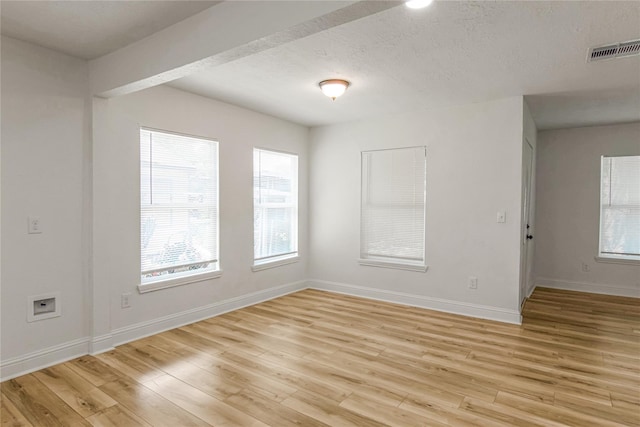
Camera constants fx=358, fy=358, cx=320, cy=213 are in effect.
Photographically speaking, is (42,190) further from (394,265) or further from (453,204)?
(453,204)

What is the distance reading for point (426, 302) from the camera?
4.66m

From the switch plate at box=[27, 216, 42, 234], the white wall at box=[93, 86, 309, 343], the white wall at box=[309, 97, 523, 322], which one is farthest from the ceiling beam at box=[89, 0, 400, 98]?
the white wall at box=[309, 97, 523, 322]

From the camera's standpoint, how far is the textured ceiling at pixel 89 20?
2.22 meters

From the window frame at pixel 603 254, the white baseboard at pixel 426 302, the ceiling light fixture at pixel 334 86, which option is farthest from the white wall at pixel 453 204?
the window frame at pixel 603 254

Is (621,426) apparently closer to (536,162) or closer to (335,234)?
(335,234)

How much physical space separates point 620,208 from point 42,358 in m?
7.22

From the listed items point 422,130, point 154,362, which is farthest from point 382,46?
point 154,362

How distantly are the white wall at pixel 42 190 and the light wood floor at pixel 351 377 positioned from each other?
1.22 feet

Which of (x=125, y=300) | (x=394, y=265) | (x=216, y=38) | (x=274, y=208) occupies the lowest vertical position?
(x=125, y=300)

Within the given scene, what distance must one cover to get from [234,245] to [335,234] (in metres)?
1.65

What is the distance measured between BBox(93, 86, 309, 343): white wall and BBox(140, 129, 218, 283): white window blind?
10 cm

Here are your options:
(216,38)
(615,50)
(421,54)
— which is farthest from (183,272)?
(615,50)

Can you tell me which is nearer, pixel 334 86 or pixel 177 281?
pixel 334 86

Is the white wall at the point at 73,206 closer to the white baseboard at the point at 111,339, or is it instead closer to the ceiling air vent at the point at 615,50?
the white baseboard at the point at 111,339
